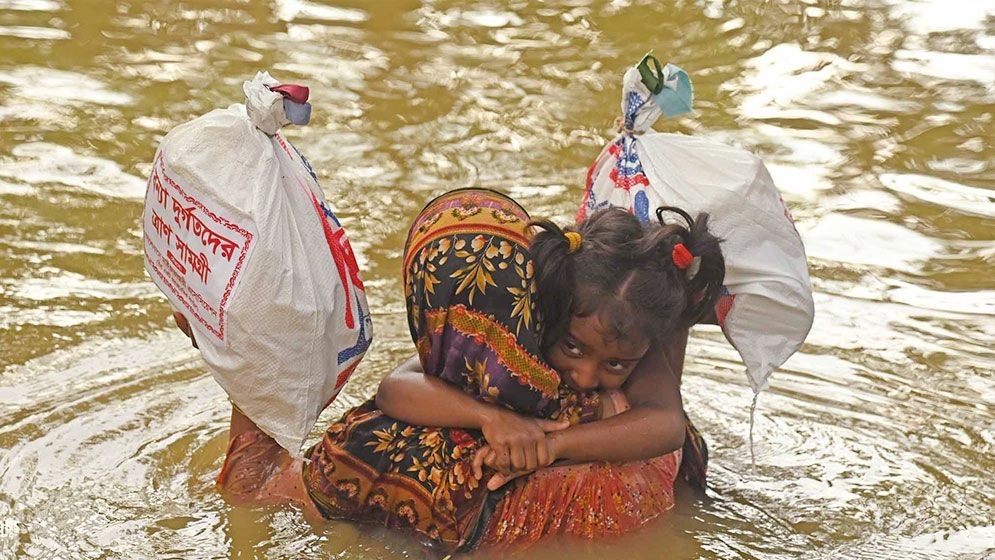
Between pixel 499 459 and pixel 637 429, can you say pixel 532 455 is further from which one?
pixel 637 429

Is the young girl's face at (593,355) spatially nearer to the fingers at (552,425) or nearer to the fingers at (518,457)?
the fingers at (552,425)

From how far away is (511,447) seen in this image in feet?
10.2

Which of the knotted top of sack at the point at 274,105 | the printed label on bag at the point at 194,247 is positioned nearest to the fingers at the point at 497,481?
the printed label on bag at the point at 194,247

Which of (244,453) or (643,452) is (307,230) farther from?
(643,452)

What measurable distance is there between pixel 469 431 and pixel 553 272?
42 cm

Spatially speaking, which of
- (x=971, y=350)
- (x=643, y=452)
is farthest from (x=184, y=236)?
(x=971, y=350)

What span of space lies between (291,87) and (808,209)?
10.1ft

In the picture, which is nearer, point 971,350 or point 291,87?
point 291,87

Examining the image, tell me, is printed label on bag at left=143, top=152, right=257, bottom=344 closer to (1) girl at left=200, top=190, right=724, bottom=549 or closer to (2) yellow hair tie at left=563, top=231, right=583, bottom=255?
(1) girl at left=200, top=190, right=724, bottom=549

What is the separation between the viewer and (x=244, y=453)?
11.3 feet

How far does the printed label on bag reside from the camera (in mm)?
3033

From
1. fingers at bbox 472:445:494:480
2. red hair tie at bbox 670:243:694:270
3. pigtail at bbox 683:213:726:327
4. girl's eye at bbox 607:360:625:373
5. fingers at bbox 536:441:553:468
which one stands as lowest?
fingers at bbox 472:445:494:480

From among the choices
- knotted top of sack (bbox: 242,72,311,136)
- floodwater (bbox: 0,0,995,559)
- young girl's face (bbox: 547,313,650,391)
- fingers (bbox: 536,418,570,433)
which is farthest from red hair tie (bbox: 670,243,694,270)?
knotted top of sack (bbox: 242,72,311,136)

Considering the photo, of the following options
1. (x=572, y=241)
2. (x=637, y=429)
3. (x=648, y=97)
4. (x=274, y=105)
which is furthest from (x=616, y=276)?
(x=274, y=105)
